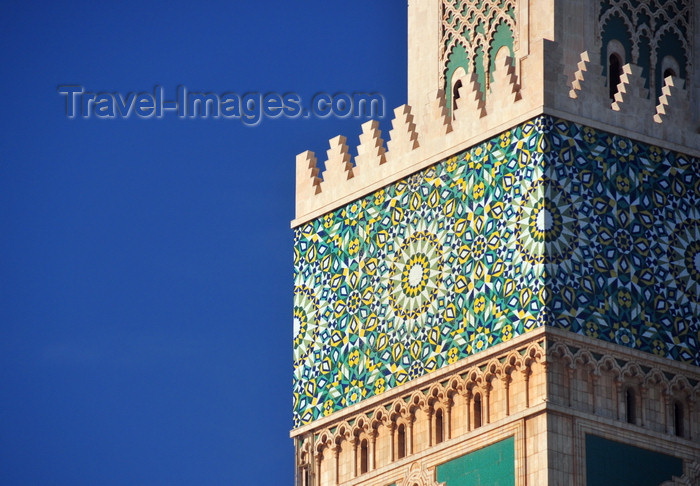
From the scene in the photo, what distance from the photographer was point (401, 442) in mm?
33844

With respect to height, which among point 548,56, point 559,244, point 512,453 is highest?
point 548,56

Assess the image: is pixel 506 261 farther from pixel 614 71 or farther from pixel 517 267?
pixel 614 71

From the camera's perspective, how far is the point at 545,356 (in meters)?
32.3

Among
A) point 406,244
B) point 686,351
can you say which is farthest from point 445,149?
point 686,351

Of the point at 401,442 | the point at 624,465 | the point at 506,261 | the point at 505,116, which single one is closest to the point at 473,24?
the point at 505,116

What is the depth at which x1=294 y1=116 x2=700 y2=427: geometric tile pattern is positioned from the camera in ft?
108

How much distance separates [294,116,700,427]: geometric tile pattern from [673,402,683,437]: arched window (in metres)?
0.53

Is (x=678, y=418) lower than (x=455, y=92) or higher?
lower

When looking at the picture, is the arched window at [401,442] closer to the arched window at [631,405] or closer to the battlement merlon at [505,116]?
the arched window at [631,405]

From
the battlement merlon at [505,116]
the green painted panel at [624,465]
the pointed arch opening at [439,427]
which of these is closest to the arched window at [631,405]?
the green painted panel at [624,465]

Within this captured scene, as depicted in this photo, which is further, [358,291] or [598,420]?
[358,291]

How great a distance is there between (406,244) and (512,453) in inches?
122

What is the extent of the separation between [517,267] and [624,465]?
2.39m

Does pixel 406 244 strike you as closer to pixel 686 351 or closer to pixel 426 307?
pixel 426 307
